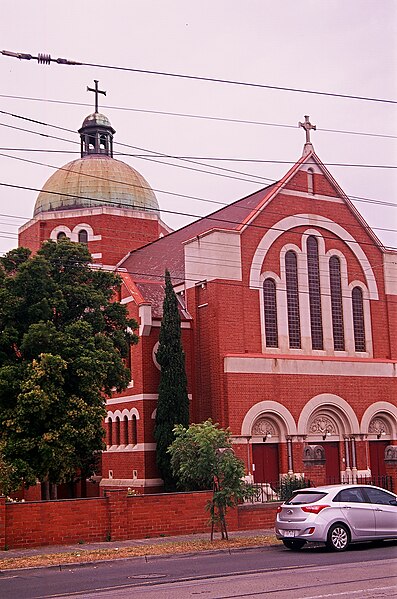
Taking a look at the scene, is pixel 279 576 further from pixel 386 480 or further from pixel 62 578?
pixel 386 480

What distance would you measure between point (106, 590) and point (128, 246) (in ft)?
112

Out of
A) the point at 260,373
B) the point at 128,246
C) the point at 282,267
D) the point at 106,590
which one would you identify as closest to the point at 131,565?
the point at 106,590

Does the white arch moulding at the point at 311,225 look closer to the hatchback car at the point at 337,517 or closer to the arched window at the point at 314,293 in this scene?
the arched window at the point at 314,293

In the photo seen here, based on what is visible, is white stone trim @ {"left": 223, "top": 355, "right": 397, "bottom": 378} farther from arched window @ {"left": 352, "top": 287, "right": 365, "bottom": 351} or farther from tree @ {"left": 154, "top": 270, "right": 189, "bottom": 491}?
tree @ {"left": 154, "top": 270, "right": 189, "bottom": 491}

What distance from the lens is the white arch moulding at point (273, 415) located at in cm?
3278

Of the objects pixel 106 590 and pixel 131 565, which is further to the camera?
pixel 131 565

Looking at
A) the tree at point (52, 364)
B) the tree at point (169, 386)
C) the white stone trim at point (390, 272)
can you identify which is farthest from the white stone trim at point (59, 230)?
the tree at point (52, 364)

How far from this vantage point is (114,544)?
21969mm

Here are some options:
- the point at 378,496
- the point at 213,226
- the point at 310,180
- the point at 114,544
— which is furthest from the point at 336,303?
the point at 114,544

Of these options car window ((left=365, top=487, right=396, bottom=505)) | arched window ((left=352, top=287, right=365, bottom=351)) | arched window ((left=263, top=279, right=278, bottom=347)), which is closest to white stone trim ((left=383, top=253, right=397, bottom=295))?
arched window ((left=352, top=287, right=365, bottom=351))

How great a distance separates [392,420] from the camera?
3694 cm

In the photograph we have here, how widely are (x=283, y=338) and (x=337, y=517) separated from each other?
16.5 m

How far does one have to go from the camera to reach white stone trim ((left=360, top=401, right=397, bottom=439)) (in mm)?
35750

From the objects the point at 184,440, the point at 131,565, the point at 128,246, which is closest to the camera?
the point at 131,565
